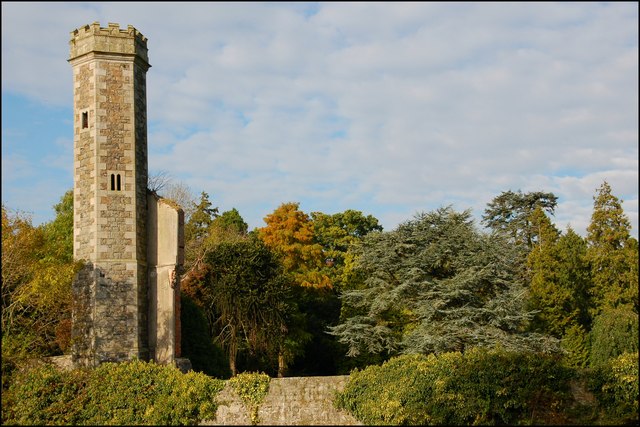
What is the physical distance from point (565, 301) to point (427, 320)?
8919 mm

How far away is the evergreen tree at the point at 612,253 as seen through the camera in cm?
3428

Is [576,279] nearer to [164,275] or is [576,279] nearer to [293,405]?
[293,405]

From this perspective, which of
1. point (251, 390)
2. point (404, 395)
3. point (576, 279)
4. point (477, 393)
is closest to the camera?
point (477, 393)

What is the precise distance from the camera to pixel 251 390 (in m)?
18.9

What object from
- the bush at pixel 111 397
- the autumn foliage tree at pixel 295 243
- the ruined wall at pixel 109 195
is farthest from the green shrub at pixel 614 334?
the ruined wall at pixel 109 195

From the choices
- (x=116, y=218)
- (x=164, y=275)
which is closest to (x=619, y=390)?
(x=164, y=275)

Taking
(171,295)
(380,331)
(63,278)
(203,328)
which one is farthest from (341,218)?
(63,278)

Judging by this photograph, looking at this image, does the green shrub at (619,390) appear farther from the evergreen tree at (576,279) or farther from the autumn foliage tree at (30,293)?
the evergreen tree at (576,279)

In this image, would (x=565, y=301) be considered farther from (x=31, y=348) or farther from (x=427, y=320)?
(x=31, y=348)

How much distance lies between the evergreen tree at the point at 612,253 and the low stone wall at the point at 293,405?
19.6m

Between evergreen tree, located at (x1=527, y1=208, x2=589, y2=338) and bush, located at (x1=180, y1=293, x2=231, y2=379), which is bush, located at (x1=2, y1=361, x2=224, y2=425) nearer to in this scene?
bush, located at (x1=180, y1=293, x2=231, y2=379)

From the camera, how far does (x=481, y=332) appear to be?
30.3m

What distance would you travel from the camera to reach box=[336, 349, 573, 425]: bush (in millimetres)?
17844

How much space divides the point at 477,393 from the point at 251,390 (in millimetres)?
5692
